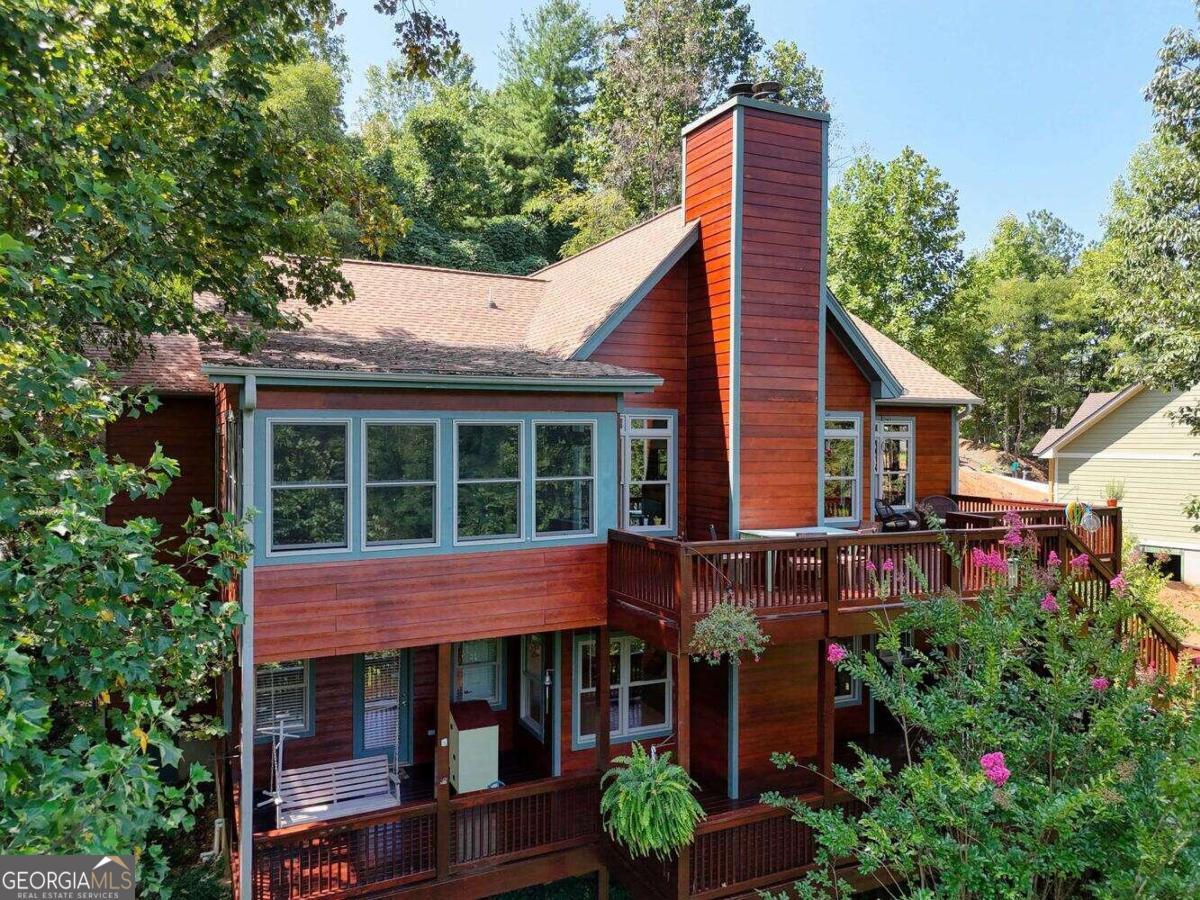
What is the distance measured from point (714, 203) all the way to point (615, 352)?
2720 millimetres

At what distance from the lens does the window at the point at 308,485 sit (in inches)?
303

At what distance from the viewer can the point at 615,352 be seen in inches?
424

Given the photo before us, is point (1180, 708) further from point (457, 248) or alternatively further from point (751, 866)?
point (457, 248)

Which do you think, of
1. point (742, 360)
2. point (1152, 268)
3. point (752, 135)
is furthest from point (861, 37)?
point (742, 360)

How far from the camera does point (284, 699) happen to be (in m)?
10.4

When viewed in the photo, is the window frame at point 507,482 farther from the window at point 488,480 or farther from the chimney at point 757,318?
the chimney at point 757,318

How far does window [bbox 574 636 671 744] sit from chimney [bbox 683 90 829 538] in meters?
2.16

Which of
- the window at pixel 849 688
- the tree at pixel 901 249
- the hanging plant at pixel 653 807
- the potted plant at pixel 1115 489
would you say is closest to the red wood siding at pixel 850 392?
the window at pixel 849 688

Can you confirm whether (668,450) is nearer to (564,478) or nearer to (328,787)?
(564,478)

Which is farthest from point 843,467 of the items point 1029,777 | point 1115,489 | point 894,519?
point 1115,489

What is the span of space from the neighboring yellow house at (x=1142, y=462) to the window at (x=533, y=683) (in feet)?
67.3

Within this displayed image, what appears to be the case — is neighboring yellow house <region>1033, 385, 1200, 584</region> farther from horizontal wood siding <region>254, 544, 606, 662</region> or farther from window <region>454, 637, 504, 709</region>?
horizontal wood siding <region>254, 544, 606, 662</region>

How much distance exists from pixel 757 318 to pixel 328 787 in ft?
29.0

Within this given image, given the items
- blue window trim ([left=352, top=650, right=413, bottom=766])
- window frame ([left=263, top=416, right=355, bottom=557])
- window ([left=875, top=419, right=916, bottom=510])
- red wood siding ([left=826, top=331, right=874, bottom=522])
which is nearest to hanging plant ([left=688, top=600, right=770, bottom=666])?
window frame ([left=263, top=416, right=355, bottom=557])
